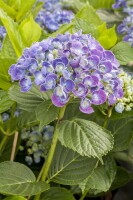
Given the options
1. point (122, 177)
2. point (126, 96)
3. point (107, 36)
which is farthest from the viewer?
point (122, 177)

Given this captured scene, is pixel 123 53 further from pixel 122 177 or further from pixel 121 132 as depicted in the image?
pixel 122 177

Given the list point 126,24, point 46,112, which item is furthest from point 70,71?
point 126,24

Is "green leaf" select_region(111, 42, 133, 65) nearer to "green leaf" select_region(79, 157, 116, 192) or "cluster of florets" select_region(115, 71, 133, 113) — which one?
"cluster of florets" select_region(115, 71, 133, 113)

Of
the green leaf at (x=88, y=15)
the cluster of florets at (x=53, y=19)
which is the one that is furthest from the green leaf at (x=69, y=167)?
the cluster of florets at (x=53, y=19)

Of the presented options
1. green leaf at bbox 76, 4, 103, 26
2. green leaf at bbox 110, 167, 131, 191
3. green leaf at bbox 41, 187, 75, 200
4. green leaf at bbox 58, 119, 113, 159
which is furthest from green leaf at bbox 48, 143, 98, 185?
green leaf at bbox 76, 4, 103, 26

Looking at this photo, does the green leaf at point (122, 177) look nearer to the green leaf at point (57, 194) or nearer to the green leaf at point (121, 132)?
the green leaf at point (121, 132)

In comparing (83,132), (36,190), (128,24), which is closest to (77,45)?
(83,132)
